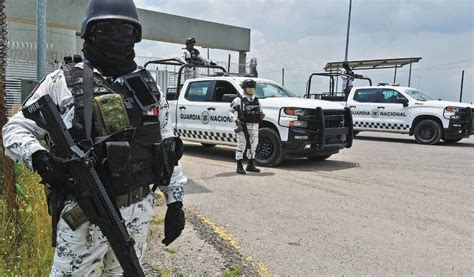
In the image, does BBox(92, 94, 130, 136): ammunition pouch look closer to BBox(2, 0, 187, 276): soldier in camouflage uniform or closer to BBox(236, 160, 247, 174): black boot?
BBox(2, 0, 187, 276): soldier in camouflage uniform

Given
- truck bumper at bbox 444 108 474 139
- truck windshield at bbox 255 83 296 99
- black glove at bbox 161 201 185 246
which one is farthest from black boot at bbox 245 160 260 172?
truck bumper at bbox 444 108 474 139

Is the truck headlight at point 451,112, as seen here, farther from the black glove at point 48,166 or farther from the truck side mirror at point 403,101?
the black glove at point 48,166

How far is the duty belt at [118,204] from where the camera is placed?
1.99 meters

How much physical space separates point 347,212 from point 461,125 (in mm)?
8295

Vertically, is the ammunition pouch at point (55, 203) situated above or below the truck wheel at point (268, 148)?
above

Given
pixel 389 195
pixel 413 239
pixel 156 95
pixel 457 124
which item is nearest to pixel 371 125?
pixel 457 124

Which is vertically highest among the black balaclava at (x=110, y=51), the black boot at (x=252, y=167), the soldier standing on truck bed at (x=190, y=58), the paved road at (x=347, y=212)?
the soldier standing on truck bed at (x=190, y=58)

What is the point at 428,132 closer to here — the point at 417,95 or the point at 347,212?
the point at 417,95

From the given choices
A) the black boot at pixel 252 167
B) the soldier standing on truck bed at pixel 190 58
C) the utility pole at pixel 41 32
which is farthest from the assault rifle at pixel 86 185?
the soldier standing on truck bed at pixel 190 58

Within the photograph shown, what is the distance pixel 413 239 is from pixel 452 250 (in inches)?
14.7

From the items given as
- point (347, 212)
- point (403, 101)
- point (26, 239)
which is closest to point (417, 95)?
point (403, 101)

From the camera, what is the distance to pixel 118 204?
210 cm

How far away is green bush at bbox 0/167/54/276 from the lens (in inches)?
116

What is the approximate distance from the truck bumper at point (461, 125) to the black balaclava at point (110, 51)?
11.7 meters
